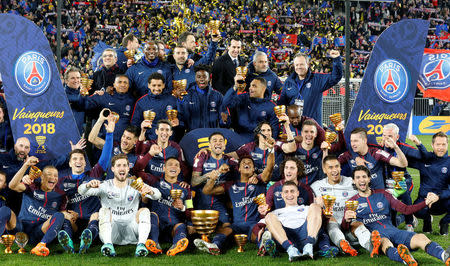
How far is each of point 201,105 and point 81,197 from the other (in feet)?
7.01

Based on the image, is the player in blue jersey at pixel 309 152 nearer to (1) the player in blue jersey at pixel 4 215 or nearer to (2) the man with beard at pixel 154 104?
(2) the man with beard at pixel 154 104

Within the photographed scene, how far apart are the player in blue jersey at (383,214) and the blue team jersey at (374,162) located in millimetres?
807

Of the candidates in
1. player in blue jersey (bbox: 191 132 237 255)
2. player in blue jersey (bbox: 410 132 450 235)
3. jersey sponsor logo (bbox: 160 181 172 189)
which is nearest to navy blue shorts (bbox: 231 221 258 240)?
player in blue jersey (bbox: 191 132 237 255)

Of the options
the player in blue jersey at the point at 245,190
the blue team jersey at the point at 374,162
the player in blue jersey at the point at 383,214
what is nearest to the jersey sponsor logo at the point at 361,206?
the player in blue jersey at the point at 383,214

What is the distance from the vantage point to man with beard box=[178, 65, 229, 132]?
25.6ft

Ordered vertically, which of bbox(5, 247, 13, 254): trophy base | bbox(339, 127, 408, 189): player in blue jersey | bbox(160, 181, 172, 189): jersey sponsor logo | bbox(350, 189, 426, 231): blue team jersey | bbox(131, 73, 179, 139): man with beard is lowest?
bbox(5, 247, 13, 254): trophy base

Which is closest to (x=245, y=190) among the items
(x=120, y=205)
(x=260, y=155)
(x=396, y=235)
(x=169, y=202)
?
(x=260, y=155)

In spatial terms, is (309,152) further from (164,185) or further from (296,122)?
(164,185)

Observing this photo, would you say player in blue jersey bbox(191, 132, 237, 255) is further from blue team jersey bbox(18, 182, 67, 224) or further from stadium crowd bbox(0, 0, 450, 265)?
blue team jersey bbox(18, 182, 67, 224)

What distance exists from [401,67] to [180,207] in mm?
3806

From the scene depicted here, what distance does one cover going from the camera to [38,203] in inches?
252

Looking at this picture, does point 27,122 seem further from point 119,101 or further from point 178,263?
point 178,263

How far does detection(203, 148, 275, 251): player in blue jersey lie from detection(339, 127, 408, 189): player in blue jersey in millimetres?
1095

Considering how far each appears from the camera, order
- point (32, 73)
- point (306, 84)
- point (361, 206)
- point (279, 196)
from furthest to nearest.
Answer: point (306, 84), point (32, 73), point (279, 196), point (361, 206)
